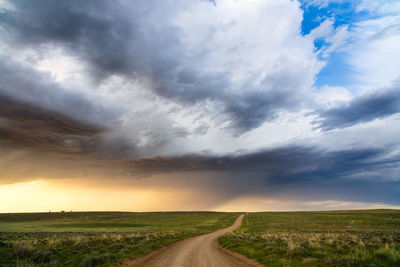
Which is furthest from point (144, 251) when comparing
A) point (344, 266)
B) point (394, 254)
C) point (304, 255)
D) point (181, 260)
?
point (394, 254)

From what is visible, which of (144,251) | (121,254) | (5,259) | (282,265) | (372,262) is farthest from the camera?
(144,251)

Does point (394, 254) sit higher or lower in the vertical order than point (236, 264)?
higher

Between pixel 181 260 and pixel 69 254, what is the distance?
355 inches

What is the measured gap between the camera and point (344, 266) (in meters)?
11.5

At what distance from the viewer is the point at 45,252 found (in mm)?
15555

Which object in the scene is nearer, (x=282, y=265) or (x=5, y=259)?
(x=282, y=265)

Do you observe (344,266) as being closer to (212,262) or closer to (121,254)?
(212,262)

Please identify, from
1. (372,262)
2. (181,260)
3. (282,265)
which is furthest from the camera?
(181,260)

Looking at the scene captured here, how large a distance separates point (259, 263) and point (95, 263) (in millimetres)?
11049

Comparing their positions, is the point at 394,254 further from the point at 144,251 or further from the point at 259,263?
the point at 144,251

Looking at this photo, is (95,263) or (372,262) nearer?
(372,262)

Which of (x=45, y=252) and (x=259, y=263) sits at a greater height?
(x=45, y=252)

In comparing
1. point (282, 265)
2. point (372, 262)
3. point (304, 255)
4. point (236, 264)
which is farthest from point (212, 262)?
point (372, 262)

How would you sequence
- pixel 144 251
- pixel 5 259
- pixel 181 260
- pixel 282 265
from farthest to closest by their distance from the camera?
pixel 144 251, pixel 181 260, pixel 5 259, pixel 282 265
